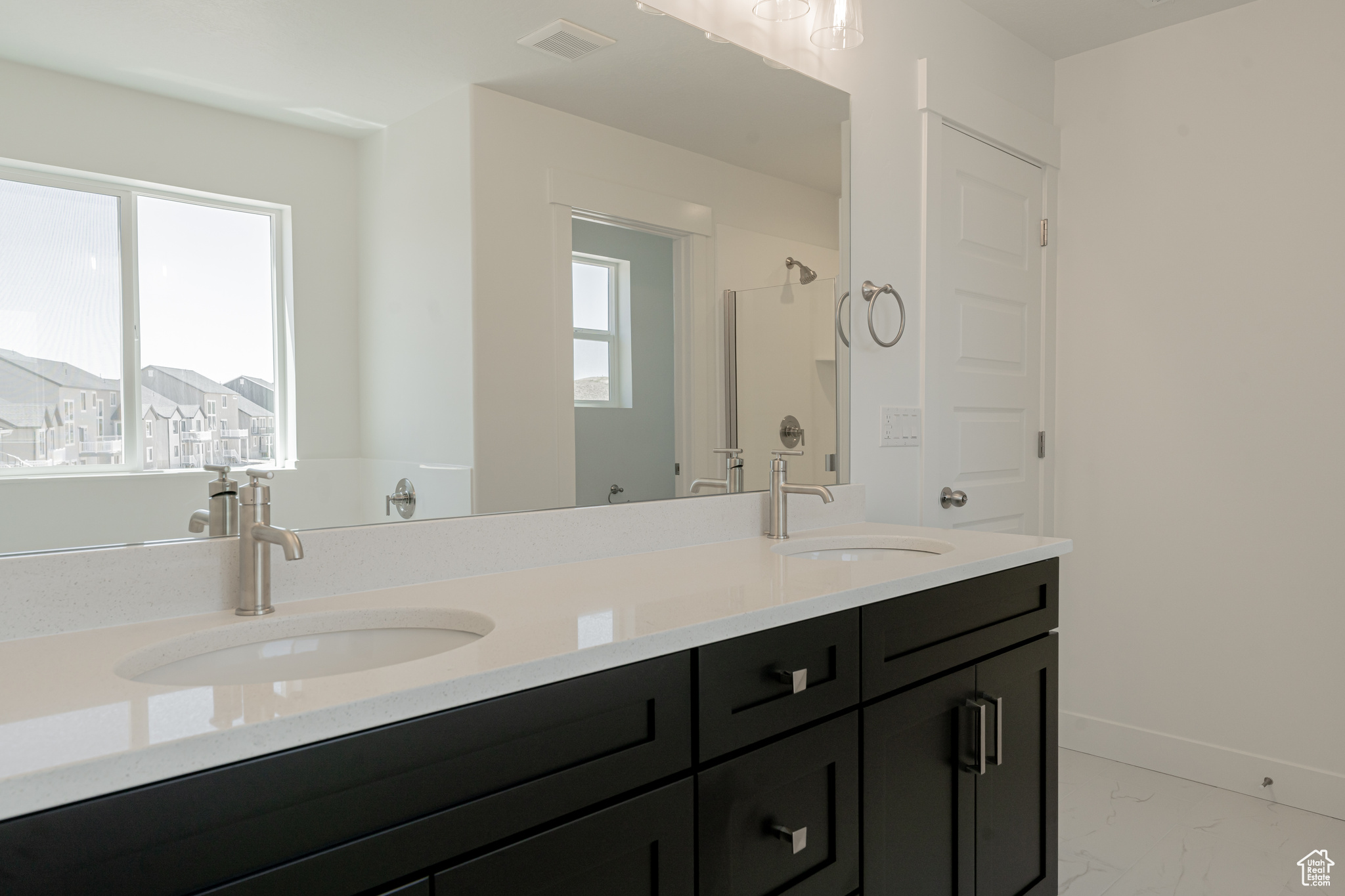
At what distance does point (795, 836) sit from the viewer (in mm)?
1193

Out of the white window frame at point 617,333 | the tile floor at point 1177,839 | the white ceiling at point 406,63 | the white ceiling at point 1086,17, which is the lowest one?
the tile floor at point 1177,839

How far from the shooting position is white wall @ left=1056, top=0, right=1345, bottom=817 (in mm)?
2404

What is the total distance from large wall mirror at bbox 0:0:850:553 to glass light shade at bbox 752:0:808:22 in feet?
0.39

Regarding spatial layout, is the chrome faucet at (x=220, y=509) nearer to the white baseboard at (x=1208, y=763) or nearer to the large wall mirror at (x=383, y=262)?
the large wall mirror at (x=383, y=262)

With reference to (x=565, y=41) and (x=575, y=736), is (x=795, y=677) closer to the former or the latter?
(x=575, y=736)

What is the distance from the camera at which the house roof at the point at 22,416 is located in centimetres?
98

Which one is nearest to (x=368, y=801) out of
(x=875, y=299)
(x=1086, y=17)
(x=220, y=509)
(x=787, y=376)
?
(x=220, y=509)

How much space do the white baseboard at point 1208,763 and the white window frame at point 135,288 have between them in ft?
9.03

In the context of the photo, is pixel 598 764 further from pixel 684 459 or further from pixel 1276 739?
pixel 1276 739

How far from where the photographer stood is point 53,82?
3.33ft

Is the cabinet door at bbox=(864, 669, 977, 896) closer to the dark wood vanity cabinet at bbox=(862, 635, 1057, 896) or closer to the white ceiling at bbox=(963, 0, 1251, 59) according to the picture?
the dark wood vanity cabinet at bbox=(862, 635, 1057, 896)

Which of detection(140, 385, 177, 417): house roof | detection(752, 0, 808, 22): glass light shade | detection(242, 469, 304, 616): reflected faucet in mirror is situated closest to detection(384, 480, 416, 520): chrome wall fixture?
detection(242, 469, 304, 616): reflected faucet in mirror

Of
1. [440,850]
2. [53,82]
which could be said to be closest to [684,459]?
[440,850]

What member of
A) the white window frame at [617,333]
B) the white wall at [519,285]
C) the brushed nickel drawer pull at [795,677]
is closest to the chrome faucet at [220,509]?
the white wall at [519,285]
